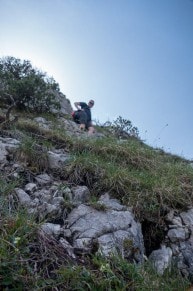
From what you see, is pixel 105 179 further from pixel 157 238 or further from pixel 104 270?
pixel 104 270

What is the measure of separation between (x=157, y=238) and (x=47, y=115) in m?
7.41

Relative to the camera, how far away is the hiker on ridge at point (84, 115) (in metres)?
12.3

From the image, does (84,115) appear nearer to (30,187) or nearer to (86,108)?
(86,108)

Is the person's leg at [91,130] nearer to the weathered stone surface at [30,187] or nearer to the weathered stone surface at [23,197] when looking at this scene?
the weathered stone surface at [30,187]

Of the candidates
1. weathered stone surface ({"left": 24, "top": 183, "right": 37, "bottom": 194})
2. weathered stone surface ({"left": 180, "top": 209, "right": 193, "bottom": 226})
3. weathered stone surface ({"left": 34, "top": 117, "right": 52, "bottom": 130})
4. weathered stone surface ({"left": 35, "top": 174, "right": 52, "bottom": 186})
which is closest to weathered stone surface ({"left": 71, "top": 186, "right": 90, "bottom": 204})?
weathered stone surface ({"left": 35, "top": 174, "right": 52, "bottom": 186})

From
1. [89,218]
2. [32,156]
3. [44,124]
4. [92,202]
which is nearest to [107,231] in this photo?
[89,218]

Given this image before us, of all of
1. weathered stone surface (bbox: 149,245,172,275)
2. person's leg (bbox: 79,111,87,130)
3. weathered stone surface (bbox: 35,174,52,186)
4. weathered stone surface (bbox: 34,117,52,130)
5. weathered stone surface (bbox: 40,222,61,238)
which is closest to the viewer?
weathered stone surface (bbox: 40,222,61,238)

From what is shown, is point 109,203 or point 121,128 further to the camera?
point 121,128

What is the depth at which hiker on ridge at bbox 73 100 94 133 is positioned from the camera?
1228cm

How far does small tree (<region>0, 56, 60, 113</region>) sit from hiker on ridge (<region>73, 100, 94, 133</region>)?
0.83 m

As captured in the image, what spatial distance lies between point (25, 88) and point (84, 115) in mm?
2349

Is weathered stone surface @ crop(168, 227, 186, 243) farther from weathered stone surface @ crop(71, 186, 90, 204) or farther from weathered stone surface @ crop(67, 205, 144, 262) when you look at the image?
weathered stone surface @ crop(71, 186, 90, 204)

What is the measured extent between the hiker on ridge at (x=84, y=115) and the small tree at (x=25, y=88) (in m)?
0.83

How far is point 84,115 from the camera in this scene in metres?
12.6
